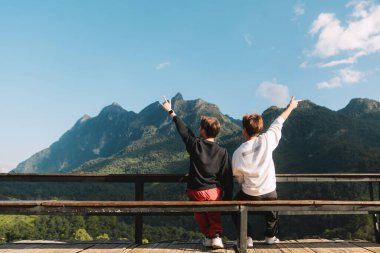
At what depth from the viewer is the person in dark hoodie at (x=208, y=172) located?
4844mm

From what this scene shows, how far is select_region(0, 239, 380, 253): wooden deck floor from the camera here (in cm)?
485

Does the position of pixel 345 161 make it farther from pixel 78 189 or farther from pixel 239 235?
pixel 239 235

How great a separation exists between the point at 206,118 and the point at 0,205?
8.71ft

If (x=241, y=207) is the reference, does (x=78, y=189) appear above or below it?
below

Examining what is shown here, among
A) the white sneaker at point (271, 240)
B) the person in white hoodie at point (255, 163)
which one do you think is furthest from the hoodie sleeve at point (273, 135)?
the white sneaker at point (271, 240)

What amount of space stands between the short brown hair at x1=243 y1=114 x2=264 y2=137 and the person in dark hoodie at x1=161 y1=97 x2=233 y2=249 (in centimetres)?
39

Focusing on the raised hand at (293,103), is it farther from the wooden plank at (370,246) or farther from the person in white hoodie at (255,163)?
the wooden plank at (370,246)

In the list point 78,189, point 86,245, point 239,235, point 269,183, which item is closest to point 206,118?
point 269,183

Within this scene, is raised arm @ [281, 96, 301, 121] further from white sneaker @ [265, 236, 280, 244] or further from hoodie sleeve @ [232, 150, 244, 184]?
white sneaker @ [265, 236, 280, 244]

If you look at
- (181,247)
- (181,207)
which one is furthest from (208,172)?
(181,247)

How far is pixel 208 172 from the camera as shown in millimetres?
4855

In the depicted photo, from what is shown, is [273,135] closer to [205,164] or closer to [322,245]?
[205,164]

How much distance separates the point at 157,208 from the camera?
4.37 m

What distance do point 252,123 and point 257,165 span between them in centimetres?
54
